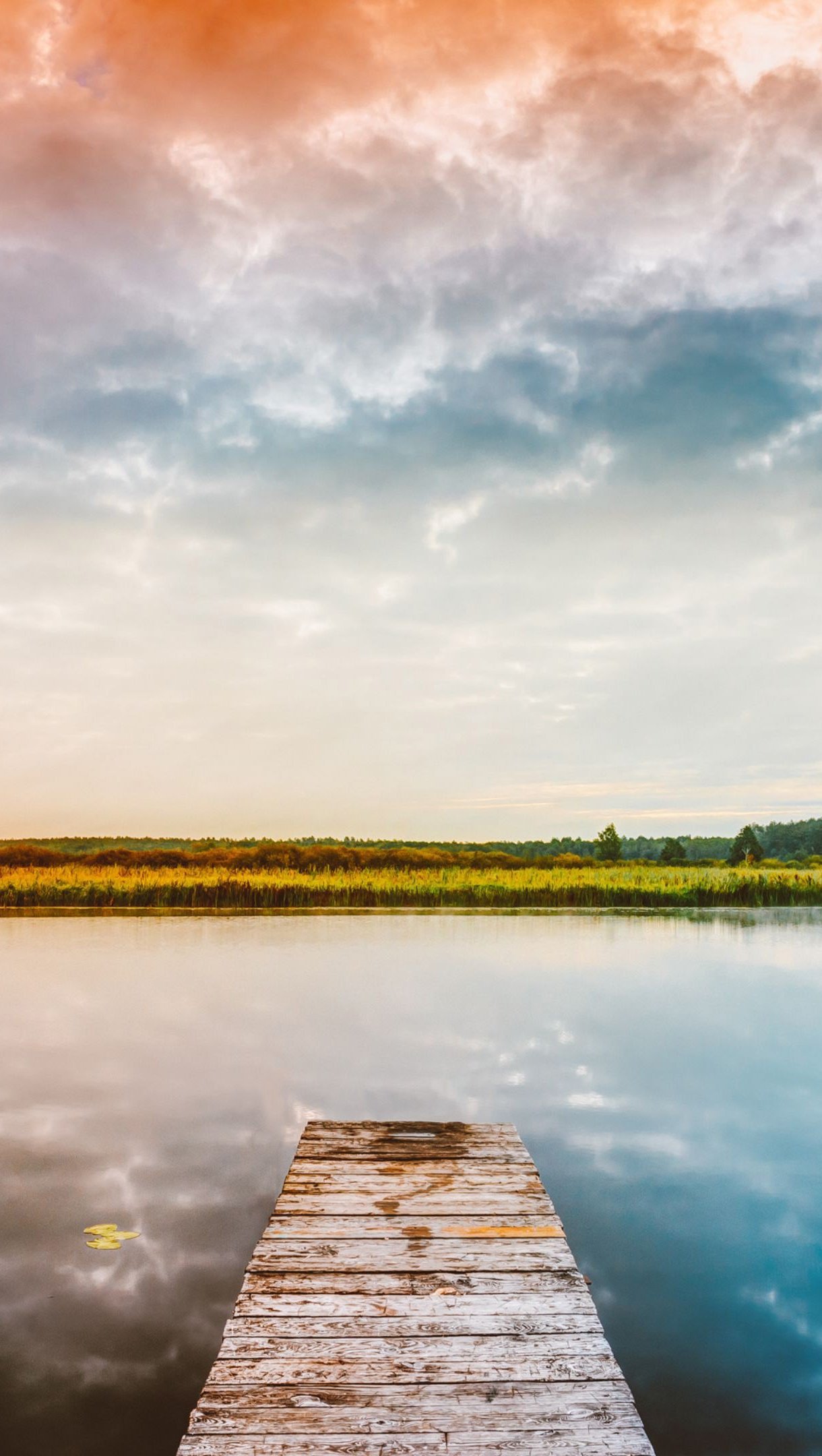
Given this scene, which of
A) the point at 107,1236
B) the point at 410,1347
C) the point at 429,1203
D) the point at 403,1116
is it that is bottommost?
the point at 403,1116

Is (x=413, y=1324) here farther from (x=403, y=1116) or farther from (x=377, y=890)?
(x=377, y=890)

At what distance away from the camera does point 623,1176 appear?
6.64 m

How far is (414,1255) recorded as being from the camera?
4059 mm

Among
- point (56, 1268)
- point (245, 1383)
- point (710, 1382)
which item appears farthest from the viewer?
point (56, 1268)

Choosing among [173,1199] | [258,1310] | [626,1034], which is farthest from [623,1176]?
[626,1034]

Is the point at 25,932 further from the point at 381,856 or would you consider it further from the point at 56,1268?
the point at 381,856

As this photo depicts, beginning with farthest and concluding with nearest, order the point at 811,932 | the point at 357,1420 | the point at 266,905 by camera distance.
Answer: the point at 266,905 < the point at 811,932 < the point at 357,1420

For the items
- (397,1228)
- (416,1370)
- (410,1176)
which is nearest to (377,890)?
(410,1176)

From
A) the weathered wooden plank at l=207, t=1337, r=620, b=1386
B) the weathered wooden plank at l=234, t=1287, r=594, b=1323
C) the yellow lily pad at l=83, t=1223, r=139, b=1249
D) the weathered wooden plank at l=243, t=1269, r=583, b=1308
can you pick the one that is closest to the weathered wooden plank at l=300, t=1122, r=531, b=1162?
the yellow lily pad at l=83, t=1223, r=139, b=1249

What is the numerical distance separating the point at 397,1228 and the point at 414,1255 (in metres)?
0.35

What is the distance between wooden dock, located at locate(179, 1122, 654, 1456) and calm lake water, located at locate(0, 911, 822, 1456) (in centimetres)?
71

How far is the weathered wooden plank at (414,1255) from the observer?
12.9 ft

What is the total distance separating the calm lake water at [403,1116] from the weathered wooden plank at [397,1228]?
631mm

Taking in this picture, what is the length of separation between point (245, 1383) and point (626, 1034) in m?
9.60
